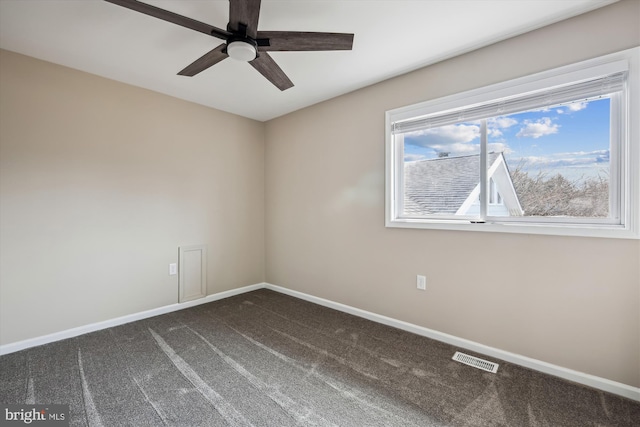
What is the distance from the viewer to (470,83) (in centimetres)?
233

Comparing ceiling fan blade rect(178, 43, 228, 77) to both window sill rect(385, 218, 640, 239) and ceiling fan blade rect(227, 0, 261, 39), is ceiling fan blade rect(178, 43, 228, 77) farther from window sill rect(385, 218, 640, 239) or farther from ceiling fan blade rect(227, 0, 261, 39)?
window sill rect(385, 218, 640, 239)

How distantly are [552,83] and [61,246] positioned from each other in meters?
4.21

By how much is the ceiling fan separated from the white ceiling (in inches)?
10.6

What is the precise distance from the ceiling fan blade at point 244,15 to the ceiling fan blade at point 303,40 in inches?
3.1

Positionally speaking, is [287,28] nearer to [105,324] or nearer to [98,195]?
[98,195]

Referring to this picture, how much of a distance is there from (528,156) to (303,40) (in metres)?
1.88

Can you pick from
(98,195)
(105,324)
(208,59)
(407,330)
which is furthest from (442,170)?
(105,324)

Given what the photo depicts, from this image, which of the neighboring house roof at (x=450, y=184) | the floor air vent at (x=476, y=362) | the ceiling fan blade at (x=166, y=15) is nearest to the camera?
the ceiling fan blade at (x=166, y=15)

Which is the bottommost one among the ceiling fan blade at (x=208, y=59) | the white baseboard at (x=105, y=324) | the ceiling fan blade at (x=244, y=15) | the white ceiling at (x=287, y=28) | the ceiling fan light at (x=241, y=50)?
the white baseboard at (x=105, y=324)

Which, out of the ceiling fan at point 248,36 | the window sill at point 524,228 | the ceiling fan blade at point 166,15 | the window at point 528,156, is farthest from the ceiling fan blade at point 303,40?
the window sill at point 524,228

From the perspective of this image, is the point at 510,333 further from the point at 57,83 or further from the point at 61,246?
the point at 57,83

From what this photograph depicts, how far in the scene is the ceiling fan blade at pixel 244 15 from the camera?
1.40 meters

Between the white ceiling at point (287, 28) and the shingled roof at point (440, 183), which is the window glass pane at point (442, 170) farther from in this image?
the white ceiling at point (287, 28)

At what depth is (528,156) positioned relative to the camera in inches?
85.4
